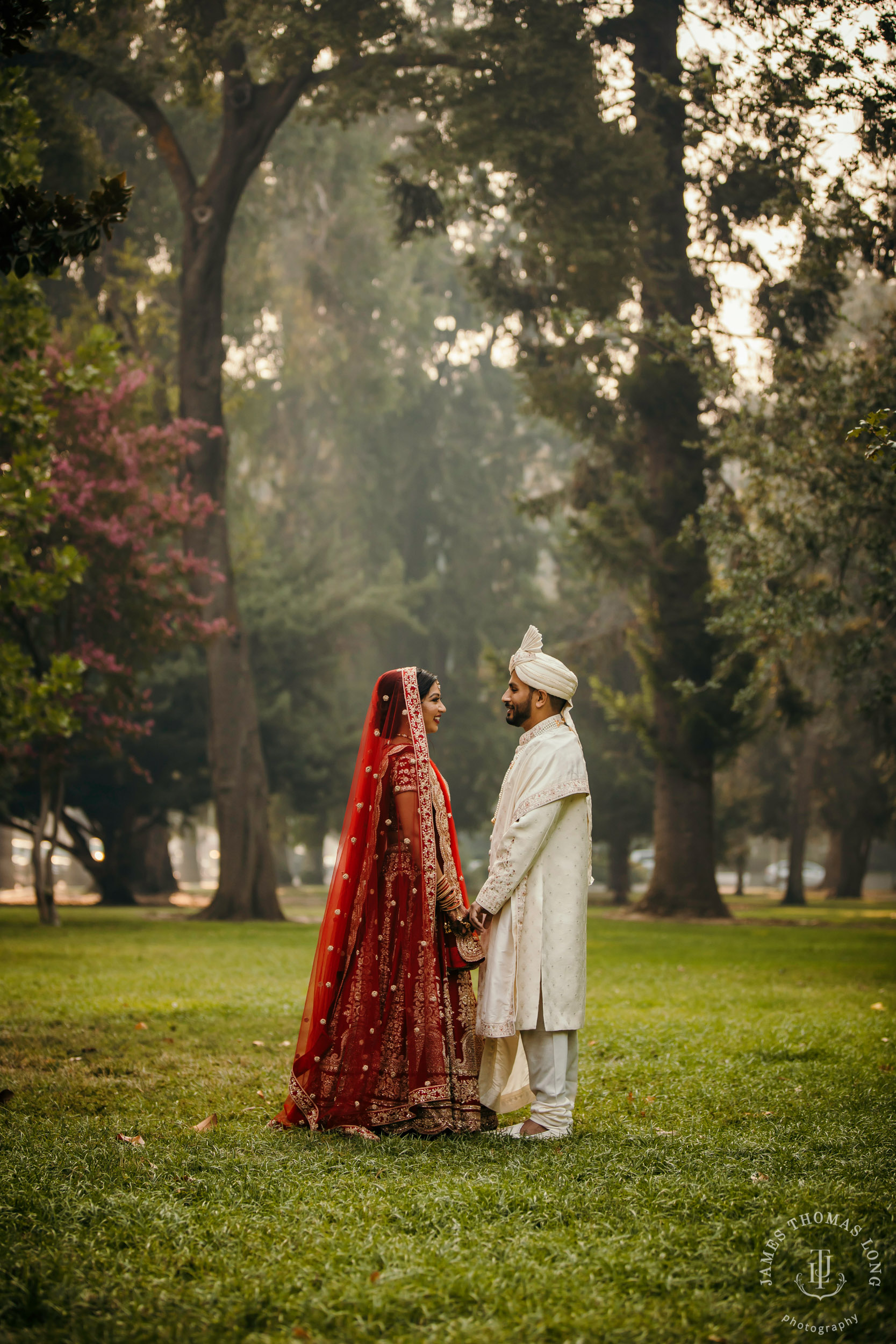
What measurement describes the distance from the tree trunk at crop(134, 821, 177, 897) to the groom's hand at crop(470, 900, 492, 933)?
24022 millimetres

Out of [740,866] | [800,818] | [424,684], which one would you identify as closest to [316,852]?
[740,866]

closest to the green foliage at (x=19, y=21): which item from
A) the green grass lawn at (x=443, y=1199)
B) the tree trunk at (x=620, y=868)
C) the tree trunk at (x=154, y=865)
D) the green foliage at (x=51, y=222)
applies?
the green foliage at (x=51, y=222)

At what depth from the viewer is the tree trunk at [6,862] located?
3700cm

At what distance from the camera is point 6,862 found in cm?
3825

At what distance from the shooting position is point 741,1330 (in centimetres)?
285

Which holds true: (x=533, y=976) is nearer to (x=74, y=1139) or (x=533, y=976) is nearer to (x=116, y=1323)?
(x=74, y=1139)

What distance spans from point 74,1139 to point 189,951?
904 centimetres

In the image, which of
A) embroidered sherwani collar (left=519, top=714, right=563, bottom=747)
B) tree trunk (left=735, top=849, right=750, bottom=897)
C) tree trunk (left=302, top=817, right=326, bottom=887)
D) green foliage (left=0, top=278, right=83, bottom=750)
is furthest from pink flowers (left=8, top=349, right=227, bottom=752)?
tree trunk (left=735, top=849, right=750, bottom=897)

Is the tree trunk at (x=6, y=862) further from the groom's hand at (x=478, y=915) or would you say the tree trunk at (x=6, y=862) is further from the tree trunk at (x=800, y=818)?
the groom's hand at (x=478, y=915)

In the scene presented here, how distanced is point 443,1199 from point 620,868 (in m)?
26.9

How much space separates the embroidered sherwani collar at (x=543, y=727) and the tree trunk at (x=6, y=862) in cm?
3478

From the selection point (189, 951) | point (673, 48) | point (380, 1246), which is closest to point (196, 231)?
point (673, 48)

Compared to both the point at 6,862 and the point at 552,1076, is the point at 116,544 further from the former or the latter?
the point at 6,862

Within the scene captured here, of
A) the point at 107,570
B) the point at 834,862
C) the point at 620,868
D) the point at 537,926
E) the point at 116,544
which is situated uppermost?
the point at 116,544
